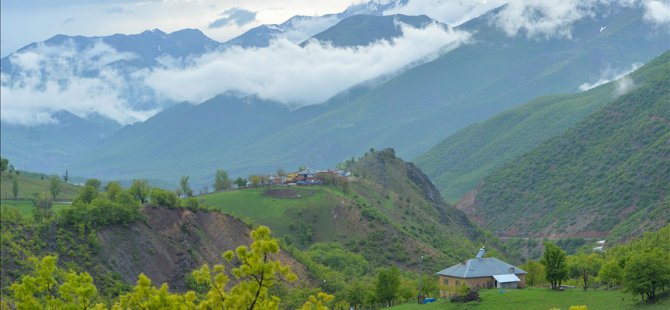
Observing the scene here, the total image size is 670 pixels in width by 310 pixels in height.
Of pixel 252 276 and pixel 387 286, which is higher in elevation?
pixel 252 276

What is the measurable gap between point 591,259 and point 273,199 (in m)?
64.6

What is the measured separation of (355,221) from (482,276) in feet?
182

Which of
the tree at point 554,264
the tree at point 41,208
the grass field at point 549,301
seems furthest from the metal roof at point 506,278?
the tree at point 41,208

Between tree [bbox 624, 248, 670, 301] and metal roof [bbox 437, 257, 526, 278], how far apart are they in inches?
1018

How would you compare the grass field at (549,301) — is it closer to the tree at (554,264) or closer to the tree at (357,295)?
the tree at (554,264)

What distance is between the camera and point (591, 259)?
366 ft

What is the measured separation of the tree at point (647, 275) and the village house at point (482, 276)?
919 inches

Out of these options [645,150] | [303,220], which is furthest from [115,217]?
[645,150]

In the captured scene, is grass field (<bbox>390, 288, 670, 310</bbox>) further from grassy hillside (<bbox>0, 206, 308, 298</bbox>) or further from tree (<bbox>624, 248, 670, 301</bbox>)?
grassy hillside (<bbox>0, 206, 308, 298</bbox>)

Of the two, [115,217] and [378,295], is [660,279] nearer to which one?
[378,295]

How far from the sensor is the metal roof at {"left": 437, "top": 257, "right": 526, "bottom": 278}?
322ft

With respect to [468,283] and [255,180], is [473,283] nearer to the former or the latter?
[468,283]

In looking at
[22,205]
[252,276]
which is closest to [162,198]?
[22,205]

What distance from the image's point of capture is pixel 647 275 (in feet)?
235
